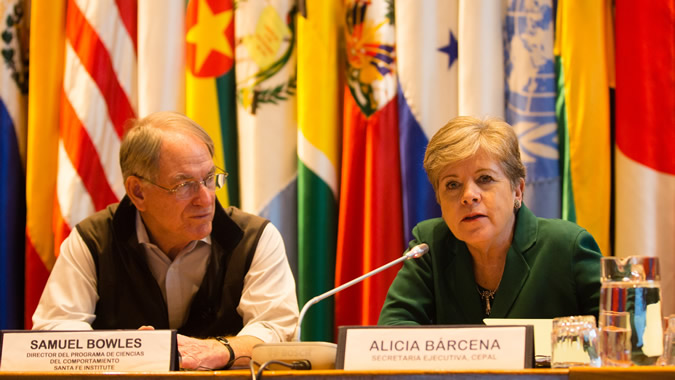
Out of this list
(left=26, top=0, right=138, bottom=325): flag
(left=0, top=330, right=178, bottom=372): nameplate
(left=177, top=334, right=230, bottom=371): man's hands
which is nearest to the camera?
(left=0, top=330, right=178, bottom=372): nameplate

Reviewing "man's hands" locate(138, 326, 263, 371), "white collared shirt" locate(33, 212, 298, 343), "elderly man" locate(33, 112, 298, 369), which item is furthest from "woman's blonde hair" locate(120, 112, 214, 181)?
"man's hands" locate(138, 326, 263, 371)

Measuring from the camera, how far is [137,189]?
96.2 inches

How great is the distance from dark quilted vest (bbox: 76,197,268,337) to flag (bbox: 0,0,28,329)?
1035mm

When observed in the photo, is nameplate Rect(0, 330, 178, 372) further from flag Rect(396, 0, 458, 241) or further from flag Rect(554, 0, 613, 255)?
flag Rect(554, 0, 613, 255)

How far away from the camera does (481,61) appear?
2996 mm

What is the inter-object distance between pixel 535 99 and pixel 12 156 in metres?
2.21

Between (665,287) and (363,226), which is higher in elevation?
(363,226)

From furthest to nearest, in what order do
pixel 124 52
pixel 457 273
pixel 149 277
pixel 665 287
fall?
pixel 124 52, pixel 665 287, pixel 149 277, pixel 457 273

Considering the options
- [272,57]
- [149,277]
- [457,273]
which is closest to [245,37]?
[272,57]

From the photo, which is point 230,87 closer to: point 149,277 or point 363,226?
point 363,226

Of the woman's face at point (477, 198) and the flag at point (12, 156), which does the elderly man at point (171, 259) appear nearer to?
the woman's face at point (477, 198)

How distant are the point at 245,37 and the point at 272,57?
5.6 inches

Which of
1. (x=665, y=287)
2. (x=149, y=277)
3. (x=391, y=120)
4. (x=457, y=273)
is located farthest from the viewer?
(x=391, y=120)

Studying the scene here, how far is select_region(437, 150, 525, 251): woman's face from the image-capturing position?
6.98 ft
